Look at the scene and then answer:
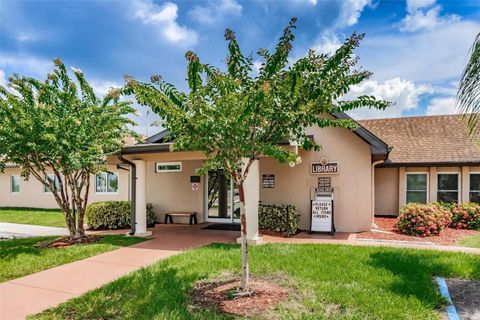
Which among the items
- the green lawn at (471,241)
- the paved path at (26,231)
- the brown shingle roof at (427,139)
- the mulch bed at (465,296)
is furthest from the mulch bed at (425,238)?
the paved path at (26,231)

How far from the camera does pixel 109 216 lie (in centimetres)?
1299

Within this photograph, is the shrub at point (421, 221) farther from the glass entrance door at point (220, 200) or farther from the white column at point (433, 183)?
the glass entrance door at point (220, 200)

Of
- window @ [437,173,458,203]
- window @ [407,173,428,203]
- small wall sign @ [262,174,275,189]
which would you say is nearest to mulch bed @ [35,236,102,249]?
small wall sign @ [262,174,275,189]

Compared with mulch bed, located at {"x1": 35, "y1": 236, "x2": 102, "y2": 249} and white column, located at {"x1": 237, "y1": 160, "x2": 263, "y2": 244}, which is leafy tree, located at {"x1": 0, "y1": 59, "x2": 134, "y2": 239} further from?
white column, located at {"x1": 237, "y1": 160, "x2": 263, "y2": 244}

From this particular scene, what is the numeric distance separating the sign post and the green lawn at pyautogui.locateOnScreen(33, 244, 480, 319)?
2.83m

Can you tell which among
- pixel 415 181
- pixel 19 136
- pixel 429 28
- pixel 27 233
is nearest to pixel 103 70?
pixel 19 136

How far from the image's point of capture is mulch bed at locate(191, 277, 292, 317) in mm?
4738

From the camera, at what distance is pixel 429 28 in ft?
28.2

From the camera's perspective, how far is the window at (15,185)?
2212cm

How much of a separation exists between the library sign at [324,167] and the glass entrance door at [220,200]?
11.3ft

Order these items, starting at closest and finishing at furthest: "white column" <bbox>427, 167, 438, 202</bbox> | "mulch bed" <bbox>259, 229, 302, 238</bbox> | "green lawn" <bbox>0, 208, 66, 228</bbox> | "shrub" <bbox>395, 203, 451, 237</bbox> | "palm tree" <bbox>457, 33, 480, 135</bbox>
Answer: "palm tree" <bbox>457, 33, 480, 135</bbox>, "shrub" <bbox>395, 203, 451, 237</bbox>, "mulch bed" <bbox>259, 229, 302, 238</bbox>, "white column" <bbox>427, 167, 438, 202</bbox>, "green lawn" <bbox>0, 208, 66, 228</bbox>

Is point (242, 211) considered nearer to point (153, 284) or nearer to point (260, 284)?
point (260, 284)

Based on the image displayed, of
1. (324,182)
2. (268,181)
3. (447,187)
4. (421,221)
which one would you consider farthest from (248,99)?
(447,187)

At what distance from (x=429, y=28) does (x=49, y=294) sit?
10.4 metres
